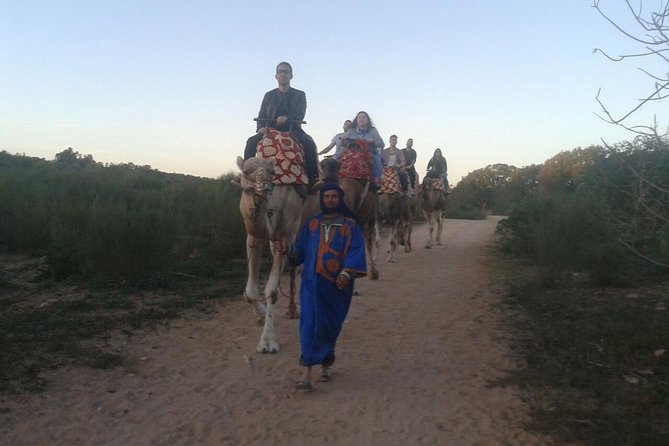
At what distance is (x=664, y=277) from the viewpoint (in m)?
11.0

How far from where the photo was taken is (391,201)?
14.7 meters

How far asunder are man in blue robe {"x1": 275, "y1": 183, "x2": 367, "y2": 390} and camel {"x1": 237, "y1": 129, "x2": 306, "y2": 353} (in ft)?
3.07

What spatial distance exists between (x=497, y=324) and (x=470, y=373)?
7.49 ft

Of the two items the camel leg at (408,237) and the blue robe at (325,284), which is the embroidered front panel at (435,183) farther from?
the blue robe at (325,284)

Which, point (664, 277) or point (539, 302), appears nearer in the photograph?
point (539, 302)

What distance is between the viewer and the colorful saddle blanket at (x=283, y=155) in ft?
24.3

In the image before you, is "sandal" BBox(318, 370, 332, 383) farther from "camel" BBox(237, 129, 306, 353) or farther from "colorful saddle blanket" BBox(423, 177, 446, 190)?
"colorful saddle blanket" BBox(423, 177, 446, 190)

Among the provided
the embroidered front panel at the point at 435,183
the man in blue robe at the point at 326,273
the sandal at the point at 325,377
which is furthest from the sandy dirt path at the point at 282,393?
the embroidered front panel at the point at 435,183

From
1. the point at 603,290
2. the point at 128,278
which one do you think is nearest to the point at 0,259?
the point at 128,278

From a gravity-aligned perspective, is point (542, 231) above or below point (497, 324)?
above

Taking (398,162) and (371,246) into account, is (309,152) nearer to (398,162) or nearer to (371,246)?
(371,246)

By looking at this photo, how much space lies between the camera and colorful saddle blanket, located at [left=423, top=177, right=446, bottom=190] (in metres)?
19.7

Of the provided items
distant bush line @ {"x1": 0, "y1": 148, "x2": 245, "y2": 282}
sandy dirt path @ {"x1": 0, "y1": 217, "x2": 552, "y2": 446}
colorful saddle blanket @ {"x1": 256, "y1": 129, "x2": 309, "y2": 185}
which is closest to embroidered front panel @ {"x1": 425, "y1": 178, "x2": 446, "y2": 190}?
distant bush line @ {"x1": 0, "y1": 148, "x2": 245, "y2": 282}

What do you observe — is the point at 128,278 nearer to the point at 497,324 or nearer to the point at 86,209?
the point at 86,209
